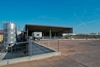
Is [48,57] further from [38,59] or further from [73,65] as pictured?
[73,65]

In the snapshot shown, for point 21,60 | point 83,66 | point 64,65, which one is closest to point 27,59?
point 21,60

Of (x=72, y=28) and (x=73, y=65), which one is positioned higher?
(x=72, y=28)

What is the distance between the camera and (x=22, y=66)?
340cm

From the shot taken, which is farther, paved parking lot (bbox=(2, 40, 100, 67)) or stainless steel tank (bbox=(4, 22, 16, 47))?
stainless steel tank (bbox=(4, 22, 16, 47))

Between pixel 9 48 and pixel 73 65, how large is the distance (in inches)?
487

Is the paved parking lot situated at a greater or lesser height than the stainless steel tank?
lesser

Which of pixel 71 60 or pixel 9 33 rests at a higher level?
pixel 9 33

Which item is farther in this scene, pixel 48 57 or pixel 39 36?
pixel 39 36

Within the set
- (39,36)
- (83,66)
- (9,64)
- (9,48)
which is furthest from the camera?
(39,36)

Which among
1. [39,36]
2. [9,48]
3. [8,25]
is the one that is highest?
[8,25]

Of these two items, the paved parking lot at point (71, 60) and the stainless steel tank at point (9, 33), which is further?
the stainless steel tank at point (9, 33)

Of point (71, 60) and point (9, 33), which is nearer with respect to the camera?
point (71, 60)

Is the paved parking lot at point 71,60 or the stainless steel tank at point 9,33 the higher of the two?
the stainless steel tank at point 9,33

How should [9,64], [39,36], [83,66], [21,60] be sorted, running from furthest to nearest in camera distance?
[39,36]
[21,60]
[9,64]
[83,66]
